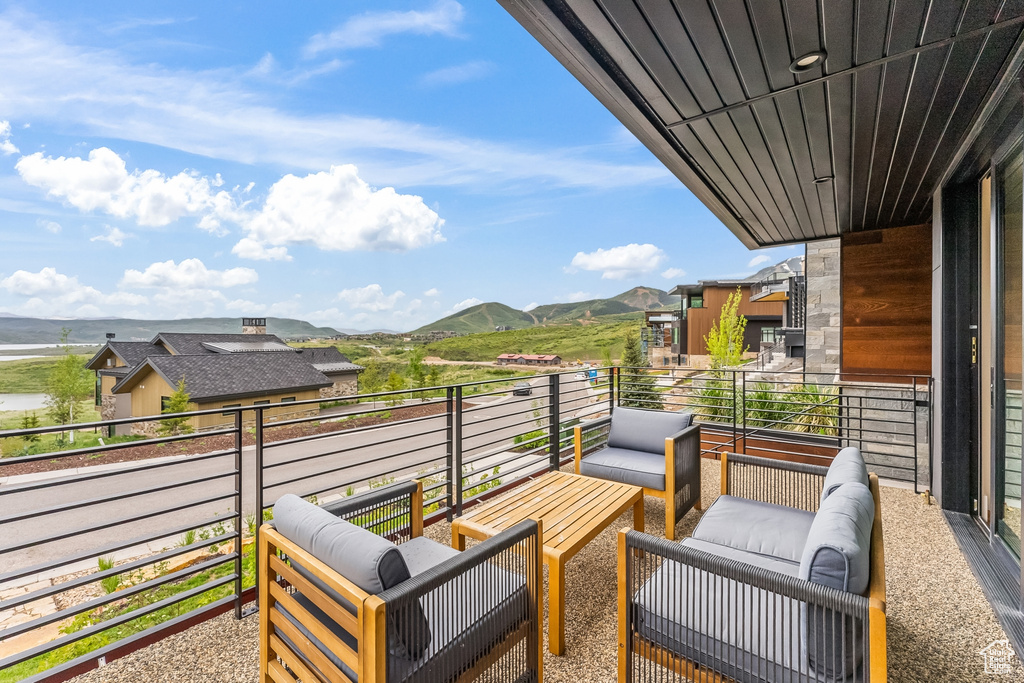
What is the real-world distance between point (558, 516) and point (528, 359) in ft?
93.4

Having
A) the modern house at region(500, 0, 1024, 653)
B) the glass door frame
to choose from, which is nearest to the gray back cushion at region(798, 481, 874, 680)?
the modern house at region(500, 0, 1024, 653)

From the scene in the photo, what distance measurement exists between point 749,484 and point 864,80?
2145 mm

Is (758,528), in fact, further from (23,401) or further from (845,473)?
(23,401)

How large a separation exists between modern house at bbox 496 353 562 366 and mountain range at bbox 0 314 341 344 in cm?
1708

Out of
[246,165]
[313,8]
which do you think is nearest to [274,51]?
[313,8]

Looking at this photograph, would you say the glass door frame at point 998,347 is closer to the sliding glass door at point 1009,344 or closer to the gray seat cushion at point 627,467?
the sliding glass door at point 1009,344

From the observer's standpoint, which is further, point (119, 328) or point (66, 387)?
point (119, 328)

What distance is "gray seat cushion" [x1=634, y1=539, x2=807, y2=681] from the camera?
4.57 ft

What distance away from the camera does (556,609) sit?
2010 millimetres

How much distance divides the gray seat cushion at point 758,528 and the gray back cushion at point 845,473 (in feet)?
0.95

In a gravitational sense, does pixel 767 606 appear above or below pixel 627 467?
above

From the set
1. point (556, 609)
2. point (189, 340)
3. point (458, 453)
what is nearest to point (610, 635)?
point (556, 609)

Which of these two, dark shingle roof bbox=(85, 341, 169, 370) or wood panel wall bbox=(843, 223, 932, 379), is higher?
wood panel wall bbox=(843, 223, 932, 379)

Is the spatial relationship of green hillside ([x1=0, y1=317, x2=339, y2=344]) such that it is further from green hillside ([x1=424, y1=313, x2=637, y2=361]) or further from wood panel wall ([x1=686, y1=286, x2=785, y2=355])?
wood panel wall ([x1=686, y1=286, x2=785, y2=355])
